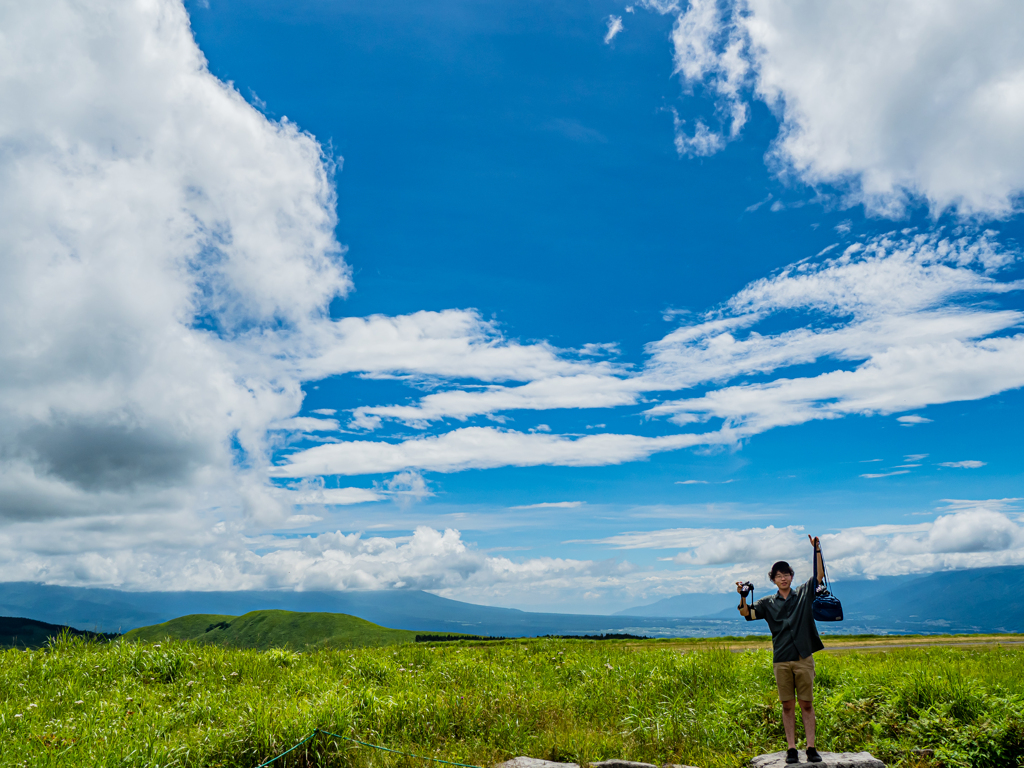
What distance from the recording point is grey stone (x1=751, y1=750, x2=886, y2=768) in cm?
842

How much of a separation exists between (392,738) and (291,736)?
1902 mm

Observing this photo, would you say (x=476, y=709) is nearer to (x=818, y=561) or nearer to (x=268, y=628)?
(x=818, y=561)

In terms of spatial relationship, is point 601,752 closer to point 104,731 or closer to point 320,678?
point 320,678

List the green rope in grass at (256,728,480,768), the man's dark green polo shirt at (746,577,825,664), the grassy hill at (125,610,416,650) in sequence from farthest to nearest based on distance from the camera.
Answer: the grassy hill at (125,610,416,650)
the man's dark green polo shirt at (746,577,825,664)
the green rope in grass at (256,728,480,768)

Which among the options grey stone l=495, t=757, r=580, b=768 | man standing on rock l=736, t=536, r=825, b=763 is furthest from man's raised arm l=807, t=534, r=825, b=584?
grey stone l=495, t=757, r=580, b=768

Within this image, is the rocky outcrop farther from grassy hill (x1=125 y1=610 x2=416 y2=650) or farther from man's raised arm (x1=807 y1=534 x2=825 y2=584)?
grassy hill (x1=125 y1=610 x2=416 y2=650)

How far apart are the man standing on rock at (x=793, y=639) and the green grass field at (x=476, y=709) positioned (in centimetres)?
147

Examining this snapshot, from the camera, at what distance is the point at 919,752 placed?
966 cm

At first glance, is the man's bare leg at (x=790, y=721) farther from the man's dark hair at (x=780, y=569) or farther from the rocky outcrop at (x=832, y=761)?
the man's dark hair at (x=780, y=569)

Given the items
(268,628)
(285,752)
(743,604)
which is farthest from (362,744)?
(268,628)

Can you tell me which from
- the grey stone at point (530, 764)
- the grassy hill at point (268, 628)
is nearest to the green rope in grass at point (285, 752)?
the grey stone at point (530, 764)

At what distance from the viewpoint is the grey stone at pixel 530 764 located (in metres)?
9.01

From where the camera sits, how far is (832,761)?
848 centimetres

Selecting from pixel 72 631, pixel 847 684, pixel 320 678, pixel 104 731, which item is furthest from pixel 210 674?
pixel 847 684
